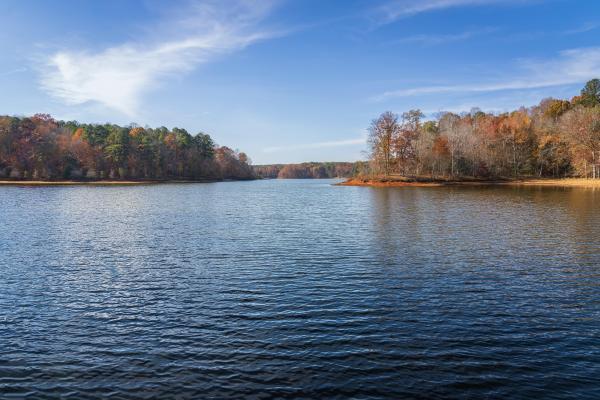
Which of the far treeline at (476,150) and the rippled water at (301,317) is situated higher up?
the far treeline at (476,150)

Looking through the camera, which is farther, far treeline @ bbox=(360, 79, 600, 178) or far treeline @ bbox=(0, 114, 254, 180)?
far treeline @ bbox=(0, 114, 254, 180)

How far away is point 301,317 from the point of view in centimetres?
1585

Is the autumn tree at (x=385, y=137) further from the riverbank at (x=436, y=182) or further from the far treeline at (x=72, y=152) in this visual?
the far treeline at (x=72, y=152)

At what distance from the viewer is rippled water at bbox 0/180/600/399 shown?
36.9 feet

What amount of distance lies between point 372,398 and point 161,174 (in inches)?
7530

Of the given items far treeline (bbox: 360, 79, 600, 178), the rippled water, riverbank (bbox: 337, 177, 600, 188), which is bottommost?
the rippled water

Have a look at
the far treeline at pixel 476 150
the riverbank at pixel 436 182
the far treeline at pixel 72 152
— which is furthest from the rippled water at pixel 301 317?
the far treeline at pixel 72 152

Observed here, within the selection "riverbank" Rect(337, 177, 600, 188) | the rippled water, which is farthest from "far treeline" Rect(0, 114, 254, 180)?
the rippled water

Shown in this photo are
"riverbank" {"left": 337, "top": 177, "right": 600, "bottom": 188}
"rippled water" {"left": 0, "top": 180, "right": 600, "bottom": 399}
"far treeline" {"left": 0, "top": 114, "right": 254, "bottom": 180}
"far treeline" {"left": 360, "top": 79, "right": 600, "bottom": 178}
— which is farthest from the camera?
"far treeline" {"left": 0, "top": 114, "right": 254, "bottom": 180}

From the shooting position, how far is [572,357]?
12.5 meters

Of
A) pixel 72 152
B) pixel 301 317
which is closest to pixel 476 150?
pixel 301 317

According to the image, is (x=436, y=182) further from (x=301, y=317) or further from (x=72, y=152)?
(x=72, y=152)

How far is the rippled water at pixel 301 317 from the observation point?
11.3m

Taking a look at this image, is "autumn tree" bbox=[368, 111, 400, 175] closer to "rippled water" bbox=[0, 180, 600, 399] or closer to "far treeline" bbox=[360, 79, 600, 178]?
"far treeline" bbox=[360, 79, 600, 178]
